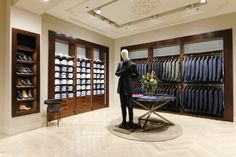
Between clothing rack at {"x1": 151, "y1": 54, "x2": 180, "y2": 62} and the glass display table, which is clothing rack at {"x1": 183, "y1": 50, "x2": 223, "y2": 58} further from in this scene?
the glass display table

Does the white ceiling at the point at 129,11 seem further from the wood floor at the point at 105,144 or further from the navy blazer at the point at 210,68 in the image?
the wood floor at the point at 105,144

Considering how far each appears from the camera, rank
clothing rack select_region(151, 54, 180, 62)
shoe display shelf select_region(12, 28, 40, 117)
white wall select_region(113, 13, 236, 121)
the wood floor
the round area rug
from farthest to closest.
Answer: clothing rack select_region(151, 54, 180, 62) < white wall select_region(113, 13, 236, 121) < shoe display shelf select_region(12, 28, 40, 117) < the round area rug < the wood floor

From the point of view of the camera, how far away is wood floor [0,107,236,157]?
2276mm

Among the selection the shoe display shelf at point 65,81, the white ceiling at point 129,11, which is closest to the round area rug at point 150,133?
the shoe display shelf at point 65,81

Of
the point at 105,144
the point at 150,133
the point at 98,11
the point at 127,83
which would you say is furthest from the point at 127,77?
the point at 98,11

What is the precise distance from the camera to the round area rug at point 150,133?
9.30ft

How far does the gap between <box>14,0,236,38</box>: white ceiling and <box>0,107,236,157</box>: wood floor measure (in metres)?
2.63

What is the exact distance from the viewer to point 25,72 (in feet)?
11.0

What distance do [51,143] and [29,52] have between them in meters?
2.11

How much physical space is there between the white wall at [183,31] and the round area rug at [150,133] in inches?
84.4

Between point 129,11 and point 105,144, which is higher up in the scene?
point 129,11

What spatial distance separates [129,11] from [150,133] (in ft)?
9.95

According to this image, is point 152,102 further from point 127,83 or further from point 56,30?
point 56,30

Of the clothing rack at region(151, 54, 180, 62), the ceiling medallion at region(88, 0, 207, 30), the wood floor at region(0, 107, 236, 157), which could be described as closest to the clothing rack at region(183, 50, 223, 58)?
the clothing rack at region(151, 54, 180, 62)
